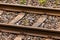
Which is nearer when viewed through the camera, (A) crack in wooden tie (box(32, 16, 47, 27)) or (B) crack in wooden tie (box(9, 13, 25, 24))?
(A) crack in wooden tie (box(32, 16, 47, 27))

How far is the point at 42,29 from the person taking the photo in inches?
228

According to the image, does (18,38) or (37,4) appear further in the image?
(37,4)

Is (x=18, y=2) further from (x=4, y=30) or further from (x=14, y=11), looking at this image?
(x=4, y=30)

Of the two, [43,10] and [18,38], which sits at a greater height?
[43,10]

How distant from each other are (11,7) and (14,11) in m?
0.14

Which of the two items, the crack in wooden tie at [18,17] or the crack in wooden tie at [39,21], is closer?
the crack in wooden tie at [39,21]

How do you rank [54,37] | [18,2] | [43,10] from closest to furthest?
1. [54,37]
2. [43,10]
3. [18,2]

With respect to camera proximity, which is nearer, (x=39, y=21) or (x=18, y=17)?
(x=39, y=21)

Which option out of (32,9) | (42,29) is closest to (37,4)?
(32,9)

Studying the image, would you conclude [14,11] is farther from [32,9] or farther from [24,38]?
[24,38]

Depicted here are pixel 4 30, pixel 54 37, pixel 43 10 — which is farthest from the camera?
pixel 43 10

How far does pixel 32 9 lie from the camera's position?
260 inches

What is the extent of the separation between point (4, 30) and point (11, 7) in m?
0.93

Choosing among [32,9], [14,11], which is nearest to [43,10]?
[32,9]
